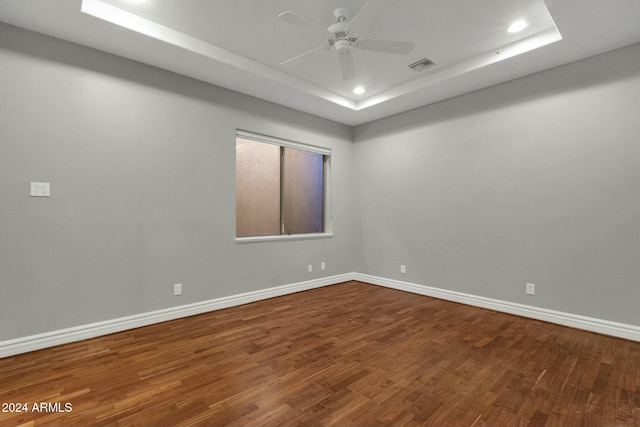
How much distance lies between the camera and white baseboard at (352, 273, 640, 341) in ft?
8.86

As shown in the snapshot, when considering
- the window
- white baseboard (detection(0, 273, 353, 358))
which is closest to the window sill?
the window

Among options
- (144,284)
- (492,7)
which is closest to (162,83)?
(144,284)

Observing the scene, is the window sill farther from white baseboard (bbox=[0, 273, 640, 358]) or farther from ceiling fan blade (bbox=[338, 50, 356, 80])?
ceiling fan blade (bbox=[338, 50, 356, 80])

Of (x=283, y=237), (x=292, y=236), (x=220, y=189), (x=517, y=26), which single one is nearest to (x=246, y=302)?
(x=283, y=237)

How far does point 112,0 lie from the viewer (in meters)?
2.34

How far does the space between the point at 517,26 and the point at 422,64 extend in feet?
3.05

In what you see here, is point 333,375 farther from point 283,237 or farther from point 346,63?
point 346,63

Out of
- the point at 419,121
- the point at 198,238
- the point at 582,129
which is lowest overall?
the point at 198,238

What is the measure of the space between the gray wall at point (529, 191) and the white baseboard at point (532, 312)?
62 mm

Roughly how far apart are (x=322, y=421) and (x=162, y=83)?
345 centimetres

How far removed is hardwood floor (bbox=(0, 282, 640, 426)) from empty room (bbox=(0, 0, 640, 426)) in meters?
0.02

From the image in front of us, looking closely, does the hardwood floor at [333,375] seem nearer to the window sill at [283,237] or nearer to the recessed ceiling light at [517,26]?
the window sill at [283,237]

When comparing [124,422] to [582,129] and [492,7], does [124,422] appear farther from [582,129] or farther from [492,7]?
[582,129]

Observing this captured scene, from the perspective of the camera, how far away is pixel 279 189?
447cm
